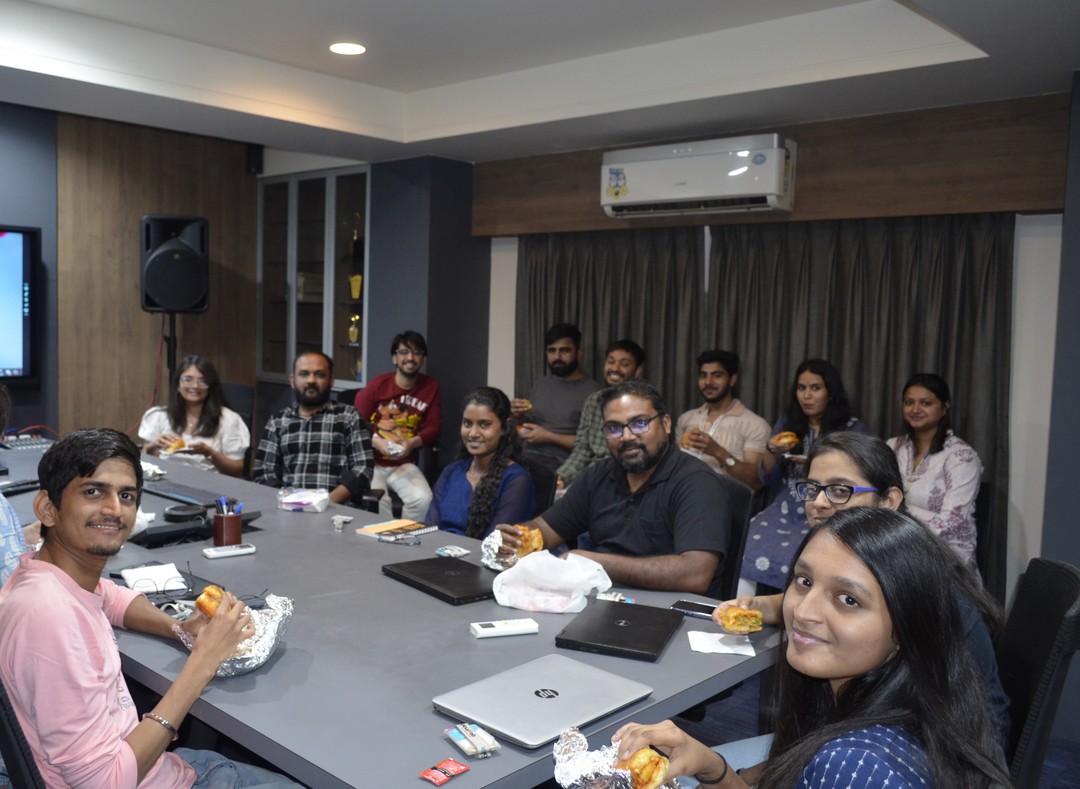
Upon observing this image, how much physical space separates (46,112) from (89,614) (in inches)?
199

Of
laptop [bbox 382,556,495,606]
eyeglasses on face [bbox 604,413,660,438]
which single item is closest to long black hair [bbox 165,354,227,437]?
laptop [bbox 382,556,495,606]

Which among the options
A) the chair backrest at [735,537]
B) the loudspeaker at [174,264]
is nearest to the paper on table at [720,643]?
the chair backrest at [735,537]

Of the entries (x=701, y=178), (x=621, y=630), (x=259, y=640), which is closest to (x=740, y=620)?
(x=621, y=630)

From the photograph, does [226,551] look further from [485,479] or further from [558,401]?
[558,401]

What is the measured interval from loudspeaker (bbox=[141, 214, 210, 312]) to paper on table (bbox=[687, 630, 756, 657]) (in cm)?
467

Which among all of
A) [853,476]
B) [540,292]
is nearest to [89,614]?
[853,476]

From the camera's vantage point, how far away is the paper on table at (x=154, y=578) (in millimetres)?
2119

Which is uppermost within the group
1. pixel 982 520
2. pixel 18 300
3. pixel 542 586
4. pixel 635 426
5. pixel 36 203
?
pixel 36 203

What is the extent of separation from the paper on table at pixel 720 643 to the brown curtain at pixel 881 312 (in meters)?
2.55

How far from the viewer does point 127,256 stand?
19.5ft

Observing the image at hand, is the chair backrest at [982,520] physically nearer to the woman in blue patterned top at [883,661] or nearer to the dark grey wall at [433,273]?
the woman in blue patterned top at [883,661]

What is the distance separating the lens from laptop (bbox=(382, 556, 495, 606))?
2.11 metres

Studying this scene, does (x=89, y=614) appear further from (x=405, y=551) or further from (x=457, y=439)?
(x=457, y=439)

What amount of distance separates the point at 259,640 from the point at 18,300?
4583mm
